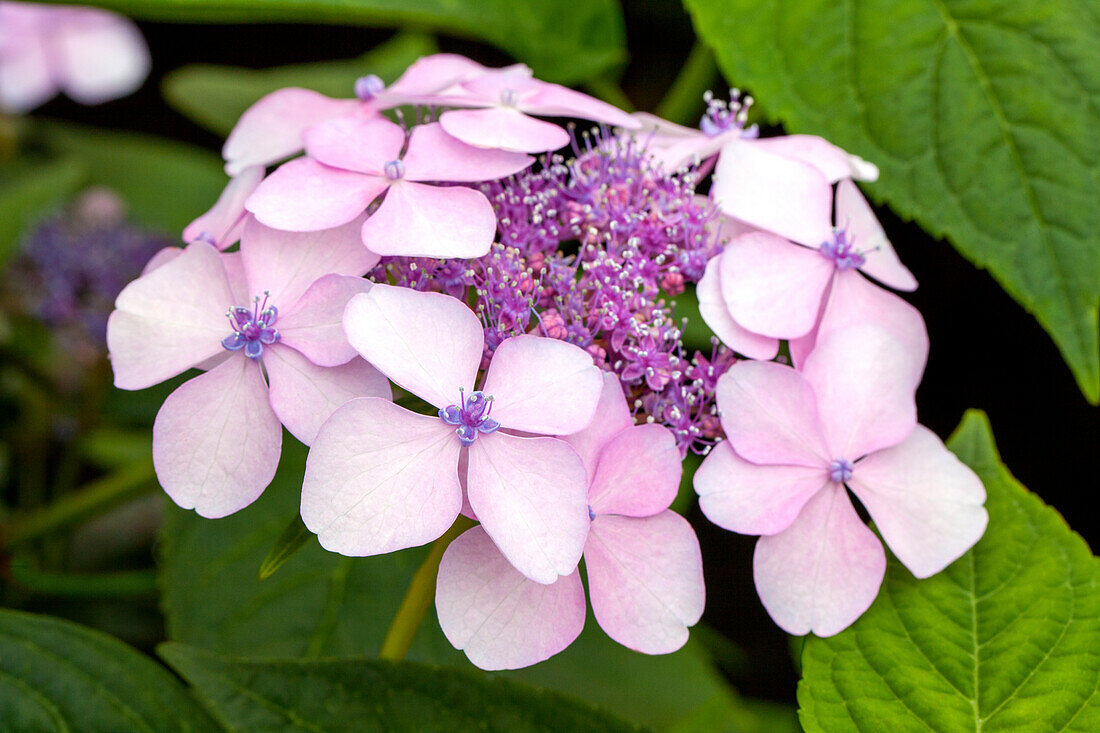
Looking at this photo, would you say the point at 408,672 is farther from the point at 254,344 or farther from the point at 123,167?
the point at 123,167

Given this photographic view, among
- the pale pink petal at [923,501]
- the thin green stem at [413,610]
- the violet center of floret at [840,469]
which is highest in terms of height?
the violet center of floret at [840,469]

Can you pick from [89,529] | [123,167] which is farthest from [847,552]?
[123,167]

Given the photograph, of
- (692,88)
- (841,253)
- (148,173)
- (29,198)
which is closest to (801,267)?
(841,253)

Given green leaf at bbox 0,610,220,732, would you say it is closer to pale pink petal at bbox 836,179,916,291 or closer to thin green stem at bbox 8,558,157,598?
thin green stem at bbox 8,558,157,598

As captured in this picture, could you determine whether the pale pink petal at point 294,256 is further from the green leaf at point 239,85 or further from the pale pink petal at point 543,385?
the green leaf at point 239,85

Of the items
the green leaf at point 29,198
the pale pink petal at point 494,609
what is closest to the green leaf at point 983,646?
the pale pink petal at point 494,609
